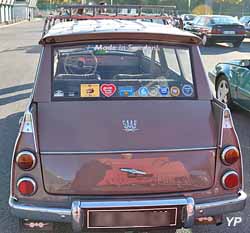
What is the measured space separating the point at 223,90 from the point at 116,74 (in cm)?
464

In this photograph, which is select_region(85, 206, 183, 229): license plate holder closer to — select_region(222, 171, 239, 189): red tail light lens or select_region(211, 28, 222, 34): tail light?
select_region(222, 171, 239, 189): red tail light lens

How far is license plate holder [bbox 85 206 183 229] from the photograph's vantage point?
2953 millimetres

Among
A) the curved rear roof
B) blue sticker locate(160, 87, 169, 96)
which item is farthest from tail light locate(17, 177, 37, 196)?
blue sticker locate(160, 87, 169, 96)

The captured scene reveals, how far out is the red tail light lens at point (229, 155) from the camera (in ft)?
10.5

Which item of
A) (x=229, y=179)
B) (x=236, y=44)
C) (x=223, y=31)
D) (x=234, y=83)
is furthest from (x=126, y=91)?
(x=236, y=44)

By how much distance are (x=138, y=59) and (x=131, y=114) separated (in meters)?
0.77

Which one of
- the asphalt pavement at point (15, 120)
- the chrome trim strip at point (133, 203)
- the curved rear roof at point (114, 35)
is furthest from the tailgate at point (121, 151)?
the asphalt pavement at point (15, 120)

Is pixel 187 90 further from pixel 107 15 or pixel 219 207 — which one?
pixel 107 15

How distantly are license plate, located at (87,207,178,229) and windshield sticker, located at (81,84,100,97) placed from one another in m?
1.00

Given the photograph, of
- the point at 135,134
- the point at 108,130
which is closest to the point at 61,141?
the point at 108,130

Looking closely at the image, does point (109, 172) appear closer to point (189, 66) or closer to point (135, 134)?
point (135, 134)

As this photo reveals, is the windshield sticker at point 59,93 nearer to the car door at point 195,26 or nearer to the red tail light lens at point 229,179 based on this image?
the red tail light lens at point 229,179

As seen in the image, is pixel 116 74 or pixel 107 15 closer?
pixel 116 74

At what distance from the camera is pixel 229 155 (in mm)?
3207
